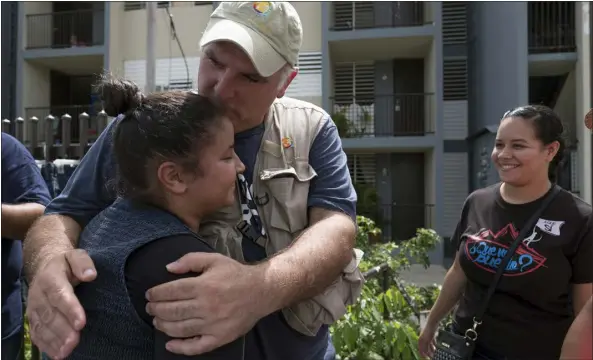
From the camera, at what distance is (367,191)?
45.3 feet

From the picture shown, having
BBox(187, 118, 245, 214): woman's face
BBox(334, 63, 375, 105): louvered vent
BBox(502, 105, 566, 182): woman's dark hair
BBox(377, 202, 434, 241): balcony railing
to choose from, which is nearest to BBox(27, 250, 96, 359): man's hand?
BBox(187, 118, 245, 214): woman's face

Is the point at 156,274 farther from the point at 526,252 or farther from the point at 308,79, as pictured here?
the point at 308,79

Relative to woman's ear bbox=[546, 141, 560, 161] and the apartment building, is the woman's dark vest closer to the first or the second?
woman's ear bbox=[546, 141, 560, 161]

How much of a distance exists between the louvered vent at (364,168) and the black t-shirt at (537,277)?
509 inches

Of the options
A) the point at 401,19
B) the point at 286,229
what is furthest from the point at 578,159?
the point at 286,229

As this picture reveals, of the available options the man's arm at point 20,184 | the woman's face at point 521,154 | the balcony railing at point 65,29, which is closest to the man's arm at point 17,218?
the man's arm at point 20,184

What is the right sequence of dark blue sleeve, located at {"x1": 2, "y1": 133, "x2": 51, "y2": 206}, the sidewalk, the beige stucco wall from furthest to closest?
the beige stucco wall < the sidewalk < dark blue sleeve, located at {"x1": 2, "y1": 133, "x2": 51, "y2": 206}

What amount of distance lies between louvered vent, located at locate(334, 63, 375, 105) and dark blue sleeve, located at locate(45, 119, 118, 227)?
14232mm

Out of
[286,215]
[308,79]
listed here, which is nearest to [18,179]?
[286,215]

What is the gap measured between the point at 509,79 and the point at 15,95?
1396 centimetres

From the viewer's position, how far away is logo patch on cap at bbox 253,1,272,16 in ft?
4.93

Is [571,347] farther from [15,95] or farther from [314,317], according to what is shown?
[15,95]

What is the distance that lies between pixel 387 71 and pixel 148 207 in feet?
49.2

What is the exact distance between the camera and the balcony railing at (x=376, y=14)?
588 inches
